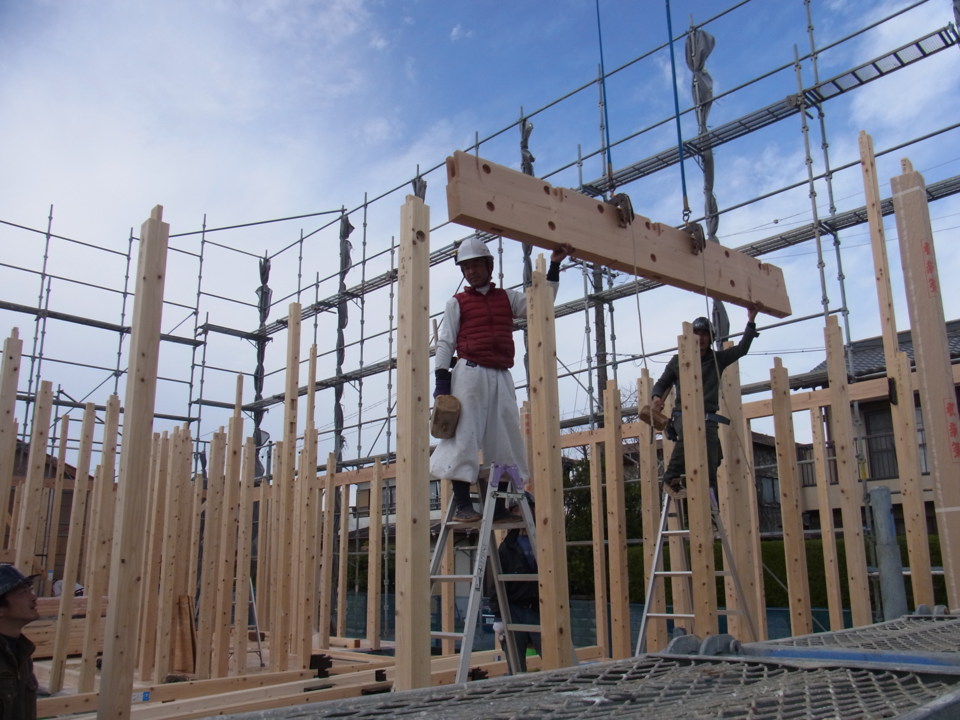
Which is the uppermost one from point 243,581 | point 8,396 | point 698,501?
point 8,396

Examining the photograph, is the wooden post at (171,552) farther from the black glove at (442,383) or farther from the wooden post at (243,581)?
the black glove at (442,383)

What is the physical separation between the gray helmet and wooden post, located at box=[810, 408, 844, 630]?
59.6 inches

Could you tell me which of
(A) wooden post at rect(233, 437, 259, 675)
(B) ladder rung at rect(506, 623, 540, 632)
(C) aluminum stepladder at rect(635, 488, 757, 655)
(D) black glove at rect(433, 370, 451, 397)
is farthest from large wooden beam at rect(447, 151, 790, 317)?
(A) wooden post at rect(233, 437, 259, 675)

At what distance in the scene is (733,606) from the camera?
Result: 5.62 m

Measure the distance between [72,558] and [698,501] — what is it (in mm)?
4964

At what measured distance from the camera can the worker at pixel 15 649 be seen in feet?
8.41

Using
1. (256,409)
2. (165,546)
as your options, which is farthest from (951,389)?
(256,409)

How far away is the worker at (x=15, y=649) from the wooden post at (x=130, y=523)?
0.91ft

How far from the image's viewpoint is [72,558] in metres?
6.29

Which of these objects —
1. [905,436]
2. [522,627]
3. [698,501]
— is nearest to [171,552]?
[522,627]

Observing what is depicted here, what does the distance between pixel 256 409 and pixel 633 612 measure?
1074cm

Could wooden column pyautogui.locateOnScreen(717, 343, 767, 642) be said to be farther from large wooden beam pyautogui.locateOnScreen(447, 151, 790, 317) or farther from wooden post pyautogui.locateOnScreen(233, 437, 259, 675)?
wooden post pyautogui.locateOnScreen(233, 437, 259, 675)

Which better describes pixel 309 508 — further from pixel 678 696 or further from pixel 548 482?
pixel 678 696

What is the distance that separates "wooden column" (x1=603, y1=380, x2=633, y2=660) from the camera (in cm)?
585
